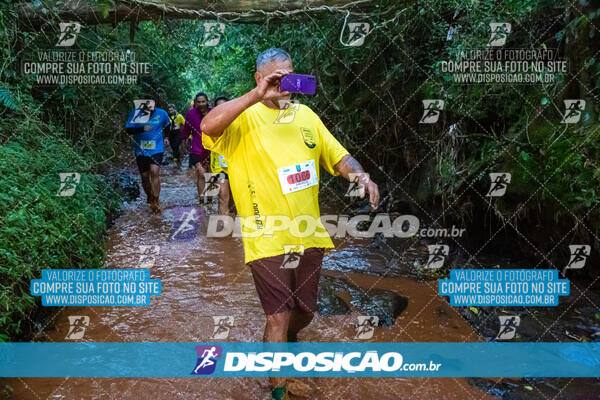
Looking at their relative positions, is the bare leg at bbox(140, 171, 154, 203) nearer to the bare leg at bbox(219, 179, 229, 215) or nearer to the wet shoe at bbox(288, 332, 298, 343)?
the bare leg at bbox(219, 179, 229, 215)

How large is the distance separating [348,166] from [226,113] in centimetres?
87

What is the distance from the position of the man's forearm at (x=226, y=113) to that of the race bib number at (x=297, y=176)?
41 centimetres

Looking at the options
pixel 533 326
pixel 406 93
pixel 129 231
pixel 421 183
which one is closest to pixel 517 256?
pixel 533 326

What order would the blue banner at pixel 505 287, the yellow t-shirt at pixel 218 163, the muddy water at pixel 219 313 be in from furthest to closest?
the yellow t-shirt at pixel 218 163
the blue banner at pixel 505 287
the muddy water at pixel 219 313

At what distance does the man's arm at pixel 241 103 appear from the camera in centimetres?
243

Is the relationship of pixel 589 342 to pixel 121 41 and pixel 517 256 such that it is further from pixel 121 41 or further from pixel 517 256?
pixel 121 41

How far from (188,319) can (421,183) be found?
3.50 metres

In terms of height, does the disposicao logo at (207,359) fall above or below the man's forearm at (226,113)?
below

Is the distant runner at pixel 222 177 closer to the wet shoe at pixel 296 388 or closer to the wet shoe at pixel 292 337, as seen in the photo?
the wet shoe at pixel 292 337

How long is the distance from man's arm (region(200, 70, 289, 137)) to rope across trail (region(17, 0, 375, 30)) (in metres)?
3.22

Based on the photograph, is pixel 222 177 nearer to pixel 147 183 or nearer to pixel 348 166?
pixel 147 183

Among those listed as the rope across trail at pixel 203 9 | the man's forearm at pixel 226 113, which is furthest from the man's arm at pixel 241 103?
the rope across trail at pixel 203 9

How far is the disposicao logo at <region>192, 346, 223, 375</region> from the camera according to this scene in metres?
3.31

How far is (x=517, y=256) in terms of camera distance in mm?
4848
